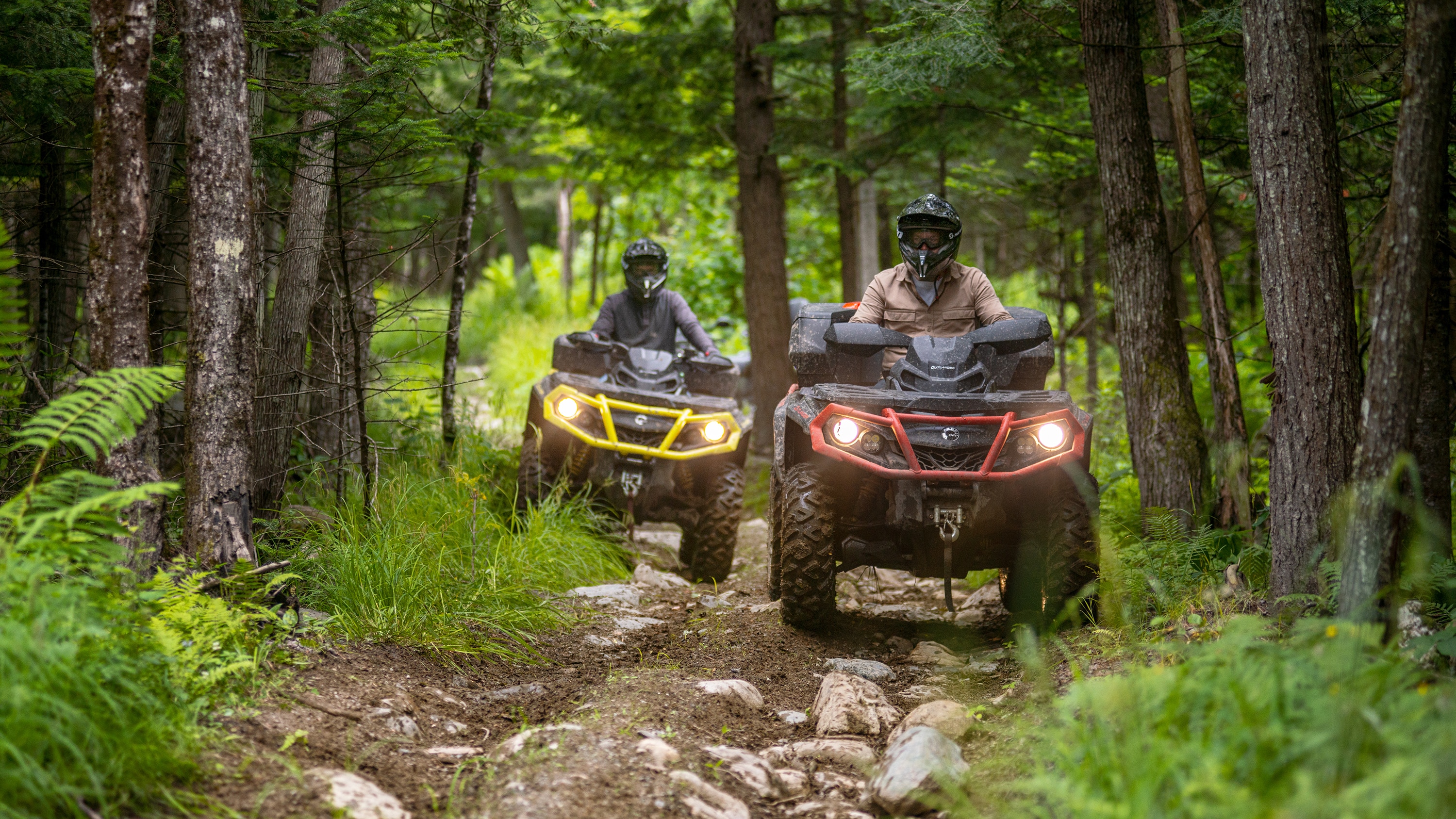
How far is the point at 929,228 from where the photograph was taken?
6.06 m

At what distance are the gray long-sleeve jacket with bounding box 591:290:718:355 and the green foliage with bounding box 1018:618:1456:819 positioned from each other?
229 inches

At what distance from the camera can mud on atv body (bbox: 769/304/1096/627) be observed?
16.5 ft

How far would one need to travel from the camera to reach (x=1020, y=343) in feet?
18.0

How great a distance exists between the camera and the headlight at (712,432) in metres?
7.40

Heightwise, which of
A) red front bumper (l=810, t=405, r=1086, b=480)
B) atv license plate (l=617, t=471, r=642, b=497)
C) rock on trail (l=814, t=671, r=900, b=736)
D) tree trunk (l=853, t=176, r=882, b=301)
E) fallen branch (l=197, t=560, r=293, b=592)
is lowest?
rock on trail (l=814, t=671, r=900, b=736)

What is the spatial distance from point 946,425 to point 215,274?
134 inches

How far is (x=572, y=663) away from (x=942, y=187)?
810 cm

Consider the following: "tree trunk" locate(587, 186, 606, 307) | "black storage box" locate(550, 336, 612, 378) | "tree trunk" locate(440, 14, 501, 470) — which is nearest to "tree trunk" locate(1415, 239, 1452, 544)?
"black storage box" locate(550, 336, 612, 378)

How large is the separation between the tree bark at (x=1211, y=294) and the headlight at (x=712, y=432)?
3.28 meters

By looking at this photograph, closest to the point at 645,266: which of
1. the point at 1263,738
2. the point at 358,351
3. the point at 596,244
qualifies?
the point at 358,351

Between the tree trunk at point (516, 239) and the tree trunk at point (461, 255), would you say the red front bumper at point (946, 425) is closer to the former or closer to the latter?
the tree trunk at point (461, 255)

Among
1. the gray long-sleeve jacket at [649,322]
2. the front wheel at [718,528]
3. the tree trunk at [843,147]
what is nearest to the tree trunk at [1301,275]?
the front wheel at [718,528]

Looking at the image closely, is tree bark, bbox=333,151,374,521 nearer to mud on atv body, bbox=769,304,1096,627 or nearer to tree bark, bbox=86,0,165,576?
tree bark, bbox=86,0,165,576

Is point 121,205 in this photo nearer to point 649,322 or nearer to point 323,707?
point 323,707
